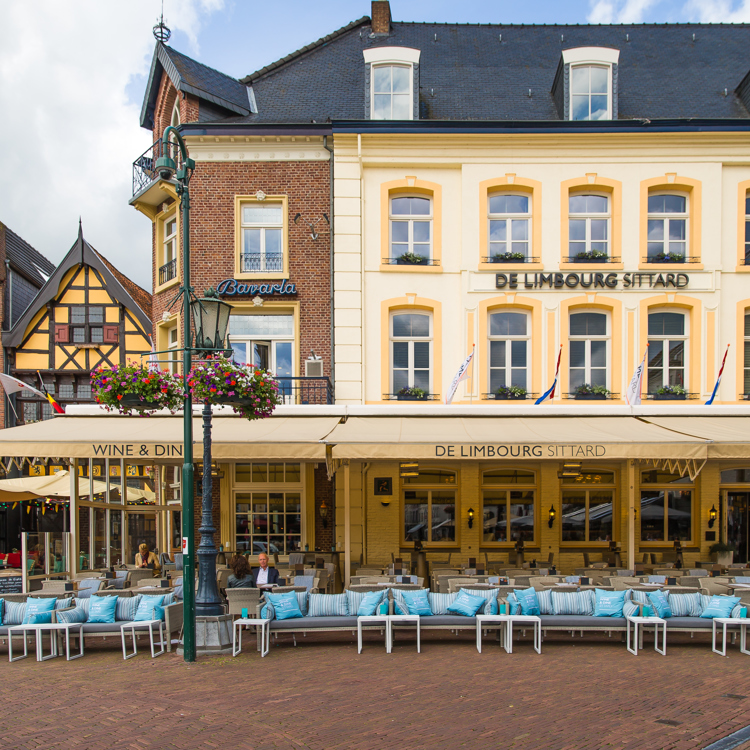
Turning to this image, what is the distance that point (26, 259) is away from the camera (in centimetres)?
2405

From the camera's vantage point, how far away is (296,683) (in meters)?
7.23

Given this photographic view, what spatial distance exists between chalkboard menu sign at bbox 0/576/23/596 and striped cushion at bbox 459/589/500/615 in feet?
27.1

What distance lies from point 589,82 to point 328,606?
43.4 ft

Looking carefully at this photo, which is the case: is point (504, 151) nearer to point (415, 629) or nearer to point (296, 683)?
point (415, 629)

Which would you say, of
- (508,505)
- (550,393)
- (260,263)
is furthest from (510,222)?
(508,505)

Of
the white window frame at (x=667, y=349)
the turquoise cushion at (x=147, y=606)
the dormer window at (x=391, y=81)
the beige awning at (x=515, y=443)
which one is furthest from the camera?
the dormer window at (x=391, y=81)

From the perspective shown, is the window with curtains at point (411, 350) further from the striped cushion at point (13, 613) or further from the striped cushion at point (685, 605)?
the striped cushion at point (13, 613)

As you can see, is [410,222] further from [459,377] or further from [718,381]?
[718,381]

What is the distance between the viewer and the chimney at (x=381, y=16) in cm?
1851

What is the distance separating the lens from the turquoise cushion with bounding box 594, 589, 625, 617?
29.5 ft

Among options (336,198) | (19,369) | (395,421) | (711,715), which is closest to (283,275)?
(336,198)

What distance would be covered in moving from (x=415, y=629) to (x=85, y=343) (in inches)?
567

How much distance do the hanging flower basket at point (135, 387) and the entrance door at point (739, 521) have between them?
529 inches

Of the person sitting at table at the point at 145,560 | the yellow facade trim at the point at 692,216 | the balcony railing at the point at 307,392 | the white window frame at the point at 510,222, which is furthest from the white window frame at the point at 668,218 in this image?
the person sitting at table at the point at 145,560
